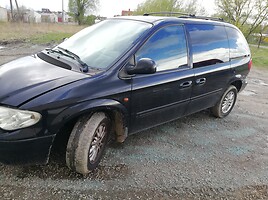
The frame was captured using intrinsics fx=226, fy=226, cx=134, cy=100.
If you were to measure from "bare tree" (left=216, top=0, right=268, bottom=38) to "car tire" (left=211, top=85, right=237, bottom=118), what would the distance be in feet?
63.6

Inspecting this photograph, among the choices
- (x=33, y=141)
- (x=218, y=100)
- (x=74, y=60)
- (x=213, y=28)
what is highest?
(x=213, y=28)

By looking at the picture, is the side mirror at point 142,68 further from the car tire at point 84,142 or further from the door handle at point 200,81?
the door handle at point 200,81

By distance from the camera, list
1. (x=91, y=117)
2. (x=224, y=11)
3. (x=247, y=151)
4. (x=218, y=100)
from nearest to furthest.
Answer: (x=91, y=117) < (x=247, y=151) < (x=218, y=100) < (x=224, y=11)

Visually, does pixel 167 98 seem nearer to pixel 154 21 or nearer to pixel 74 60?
pixel 154 21

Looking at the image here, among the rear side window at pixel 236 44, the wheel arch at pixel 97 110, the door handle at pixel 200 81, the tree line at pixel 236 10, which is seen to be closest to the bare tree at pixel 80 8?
the tree line at pixel 236 10

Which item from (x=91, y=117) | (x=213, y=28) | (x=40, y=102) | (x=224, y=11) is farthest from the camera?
(x=224, y=11)

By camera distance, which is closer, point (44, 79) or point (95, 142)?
point (44, 79)

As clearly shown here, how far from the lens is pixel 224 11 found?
21.1m

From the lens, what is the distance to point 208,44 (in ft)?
11.4

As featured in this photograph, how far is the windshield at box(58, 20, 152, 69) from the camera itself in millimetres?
2582

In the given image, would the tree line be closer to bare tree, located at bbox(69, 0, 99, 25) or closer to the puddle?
the puddle

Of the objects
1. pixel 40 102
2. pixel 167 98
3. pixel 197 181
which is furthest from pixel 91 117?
pixel 197 181

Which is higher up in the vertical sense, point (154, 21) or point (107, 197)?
point (154, 21)

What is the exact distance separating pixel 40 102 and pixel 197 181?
1.89 meters
